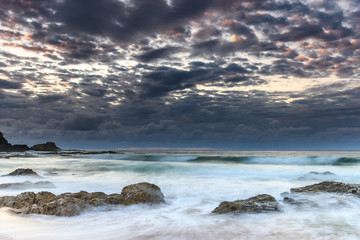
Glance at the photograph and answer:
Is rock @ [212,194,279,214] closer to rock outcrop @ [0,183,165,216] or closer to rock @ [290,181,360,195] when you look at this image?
rock outcrop @ [0,183,165,216]

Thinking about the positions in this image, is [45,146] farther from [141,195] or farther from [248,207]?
[248,207]

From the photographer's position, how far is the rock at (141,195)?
21.6 feet

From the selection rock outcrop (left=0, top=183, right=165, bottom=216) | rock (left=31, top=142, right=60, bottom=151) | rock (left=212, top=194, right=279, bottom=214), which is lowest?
rock (left=212, top=194, right=279, bottom=214)

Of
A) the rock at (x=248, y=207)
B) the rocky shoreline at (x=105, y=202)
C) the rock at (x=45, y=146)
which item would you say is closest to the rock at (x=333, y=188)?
the rocky shoreline at (x=105, y=202)

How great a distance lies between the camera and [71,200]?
5863 millimetres

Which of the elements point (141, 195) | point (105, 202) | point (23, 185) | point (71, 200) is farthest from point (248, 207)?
point (23, 185)

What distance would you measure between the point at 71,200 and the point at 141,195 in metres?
1.71

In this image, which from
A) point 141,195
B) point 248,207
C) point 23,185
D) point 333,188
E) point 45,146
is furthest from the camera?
point 45,146

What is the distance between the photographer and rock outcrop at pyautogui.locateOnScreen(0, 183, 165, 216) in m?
5.54

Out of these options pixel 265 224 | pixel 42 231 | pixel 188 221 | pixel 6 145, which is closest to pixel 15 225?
pixel 42 231

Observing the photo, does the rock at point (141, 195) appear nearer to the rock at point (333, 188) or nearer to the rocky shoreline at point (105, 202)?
the rocky shoreline at point (105, 202)

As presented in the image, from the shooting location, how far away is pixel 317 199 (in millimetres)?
7016

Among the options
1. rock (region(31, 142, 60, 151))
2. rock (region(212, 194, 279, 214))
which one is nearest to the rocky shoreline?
rock (region(212, 194, 279, 214))

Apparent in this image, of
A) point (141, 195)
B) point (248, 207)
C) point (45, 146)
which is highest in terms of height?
point (45, 146)
